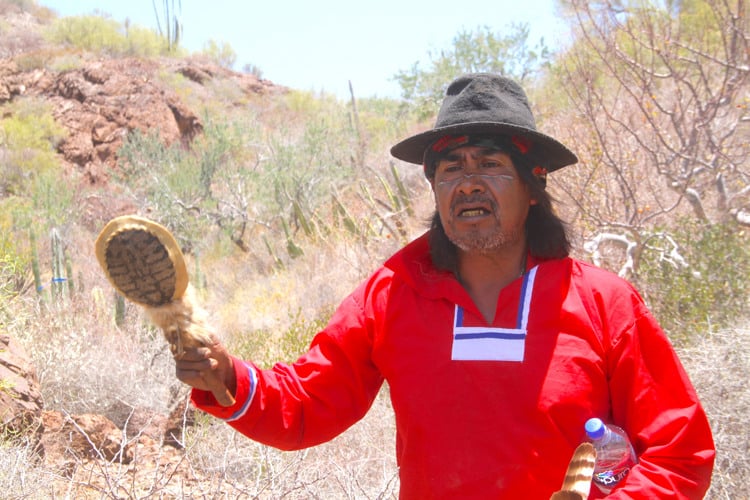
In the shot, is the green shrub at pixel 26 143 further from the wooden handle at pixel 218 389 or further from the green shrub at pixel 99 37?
the wooden handle at pixel 218 389

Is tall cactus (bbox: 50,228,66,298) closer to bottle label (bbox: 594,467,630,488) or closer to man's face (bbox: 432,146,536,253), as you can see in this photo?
man's face (bbox: 432,146,536,253)

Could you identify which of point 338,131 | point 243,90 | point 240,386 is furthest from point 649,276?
point 243,90

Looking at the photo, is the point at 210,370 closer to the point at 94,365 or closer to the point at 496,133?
the point at 496,133

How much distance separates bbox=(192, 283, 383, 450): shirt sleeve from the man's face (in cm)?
37

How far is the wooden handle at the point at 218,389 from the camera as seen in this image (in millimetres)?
2061

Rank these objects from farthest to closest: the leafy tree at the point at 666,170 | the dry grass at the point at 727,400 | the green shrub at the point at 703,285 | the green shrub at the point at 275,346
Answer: the green shrub at the point at 275,346 < the leafy tree at the point at 666,170 < the green shrub at the point at 703,285 < the dry grass at the point at 727,400

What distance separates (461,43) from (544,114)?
5965mm

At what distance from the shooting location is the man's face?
7.68ft

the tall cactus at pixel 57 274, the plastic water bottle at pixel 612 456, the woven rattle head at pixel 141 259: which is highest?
the woven rattle head at pixel 141 259

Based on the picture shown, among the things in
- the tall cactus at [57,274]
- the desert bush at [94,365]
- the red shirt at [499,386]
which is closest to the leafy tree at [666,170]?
the desert bush at [94,365]

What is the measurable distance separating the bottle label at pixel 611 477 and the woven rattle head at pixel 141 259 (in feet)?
3.91

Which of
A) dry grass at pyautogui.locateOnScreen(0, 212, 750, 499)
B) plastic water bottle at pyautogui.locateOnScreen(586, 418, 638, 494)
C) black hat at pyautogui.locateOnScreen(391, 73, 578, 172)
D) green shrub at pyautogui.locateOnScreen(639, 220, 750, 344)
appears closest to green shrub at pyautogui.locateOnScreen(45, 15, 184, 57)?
dry grass at pyautogui.locateOnScreen(0, 212, 750, 499)

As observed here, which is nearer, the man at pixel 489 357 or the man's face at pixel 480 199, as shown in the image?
the man at pixel 489 357

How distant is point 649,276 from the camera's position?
5.91m
